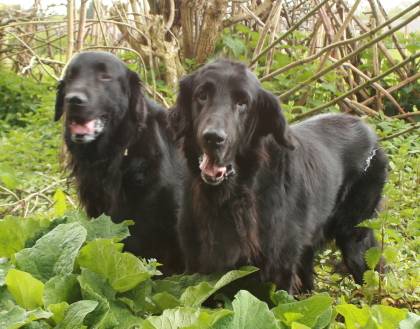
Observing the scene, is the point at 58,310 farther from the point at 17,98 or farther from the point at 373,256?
the point at 17,98

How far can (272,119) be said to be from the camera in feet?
11.4

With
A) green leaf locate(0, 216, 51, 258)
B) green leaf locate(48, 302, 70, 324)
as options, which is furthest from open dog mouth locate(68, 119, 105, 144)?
green leaf locate(48, 302, 70, 324)

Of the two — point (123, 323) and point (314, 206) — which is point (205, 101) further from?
point (123, 323)

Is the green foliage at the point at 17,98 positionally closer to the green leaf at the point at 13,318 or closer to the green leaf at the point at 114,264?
the green leaf at the point at 114,264

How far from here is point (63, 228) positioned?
2.42m

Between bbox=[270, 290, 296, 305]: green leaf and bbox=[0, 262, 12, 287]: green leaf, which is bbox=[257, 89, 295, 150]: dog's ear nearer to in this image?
bbox=[270, 290, 296, 305]: green leaf

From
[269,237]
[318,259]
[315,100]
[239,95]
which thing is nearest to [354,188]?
[318,259]

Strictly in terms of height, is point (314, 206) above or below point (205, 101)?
below

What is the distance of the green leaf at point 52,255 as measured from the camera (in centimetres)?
233

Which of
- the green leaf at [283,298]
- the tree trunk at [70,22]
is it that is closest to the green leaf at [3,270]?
the green leaf at [283,298]

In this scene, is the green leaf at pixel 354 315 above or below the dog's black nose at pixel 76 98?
below

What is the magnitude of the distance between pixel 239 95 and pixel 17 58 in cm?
976

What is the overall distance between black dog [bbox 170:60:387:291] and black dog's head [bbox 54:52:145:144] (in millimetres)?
516

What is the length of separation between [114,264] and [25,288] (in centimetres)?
33
